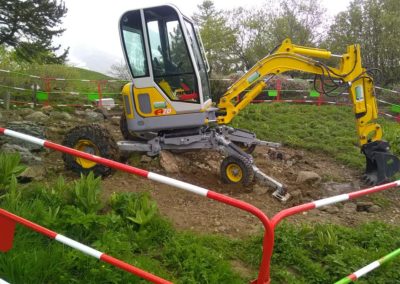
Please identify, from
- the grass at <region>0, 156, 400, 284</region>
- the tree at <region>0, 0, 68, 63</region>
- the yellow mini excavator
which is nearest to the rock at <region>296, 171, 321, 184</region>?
the yellow mini excavator

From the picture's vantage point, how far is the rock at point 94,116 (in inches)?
441

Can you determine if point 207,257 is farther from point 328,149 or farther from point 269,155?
point 328,149

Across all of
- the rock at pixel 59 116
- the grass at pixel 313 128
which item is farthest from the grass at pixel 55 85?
the grass at pixel 313 128

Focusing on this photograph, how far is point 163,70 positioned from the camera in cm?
675

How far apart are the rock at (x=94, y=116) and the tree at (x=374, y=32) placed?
58.6 feet

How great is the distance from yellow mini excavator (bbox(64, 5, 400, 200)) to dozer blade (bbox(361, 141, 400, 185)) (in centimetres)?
2

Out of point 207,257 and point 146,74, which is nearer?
point 207,257

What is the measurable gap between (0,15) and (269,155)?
12471 mm

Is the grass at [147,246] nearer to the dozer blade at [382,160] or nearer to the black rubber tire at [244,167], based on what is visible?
the black rubber tire at [244,167]

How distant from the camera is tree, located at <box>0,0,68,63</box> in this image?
1532cm

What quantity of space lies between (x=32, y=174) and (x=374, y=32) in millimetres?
23572

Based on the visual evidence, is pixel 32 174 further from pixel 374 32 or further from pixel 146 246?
pixel 374 32

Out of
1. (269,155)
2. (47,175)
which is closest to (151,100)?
(47,175)

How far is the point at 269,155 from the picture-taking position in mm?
8703
